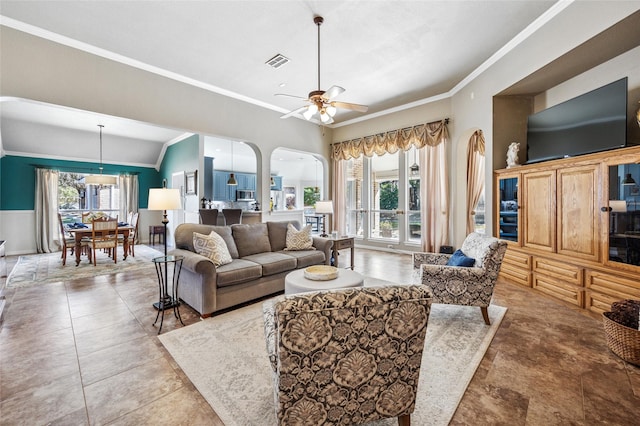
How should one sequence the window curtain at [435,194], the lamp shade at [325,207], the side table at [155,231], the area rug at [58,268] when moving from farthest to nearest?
the side table at [155,231] < the window curtain at [435,194] < the lamp shade at [325,207] < the area rug at [58,268]

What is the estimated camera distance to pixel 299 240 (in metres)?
4.18

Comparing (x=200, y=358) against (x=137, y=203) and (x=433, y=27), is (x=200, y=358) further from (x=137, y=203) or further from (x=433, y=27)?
(x=137, y=203)

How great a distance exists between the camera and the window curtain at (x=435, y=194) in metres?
5.43

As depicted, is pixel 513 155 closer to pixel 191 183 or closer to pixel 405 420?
pixel 405 420

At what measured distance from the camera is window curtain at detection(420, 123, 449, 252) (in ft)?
17.8

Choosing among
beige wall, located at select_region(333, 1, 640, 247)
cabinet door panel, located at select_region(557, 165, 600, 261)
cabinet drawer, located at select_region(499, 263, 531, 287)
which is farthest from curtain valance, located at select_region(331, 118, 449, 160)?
cabinet drawer, located at select_region(499, 263, 531, 287)

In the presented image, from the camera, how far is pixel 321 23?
10.4ft

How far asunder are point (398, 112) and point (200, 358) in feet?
19.2

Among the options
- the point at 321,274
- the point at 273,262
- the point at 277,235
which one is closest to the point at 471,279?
the point at 321,274

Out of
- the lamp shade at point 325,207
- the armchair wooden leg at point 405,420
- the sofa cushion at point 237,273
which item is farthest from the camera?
the lamp shade at point 325,207

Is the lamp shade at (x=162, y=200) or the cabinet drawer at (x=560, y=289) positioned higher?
the lamp shade at (x=162, y=200)

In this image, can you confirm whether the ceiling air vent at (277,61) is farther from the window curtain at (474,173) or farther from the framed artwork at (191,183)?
the window curtain at (474,173)

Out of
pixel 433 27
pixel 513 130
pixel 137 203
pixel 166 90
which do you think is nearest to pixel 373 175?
pixel 513 130

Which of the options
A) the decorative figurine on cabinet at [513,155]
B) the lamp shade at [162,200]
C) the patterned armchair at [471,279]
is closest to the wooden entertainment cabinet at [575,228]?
the decorative figurine on cabinet at [513,155]
